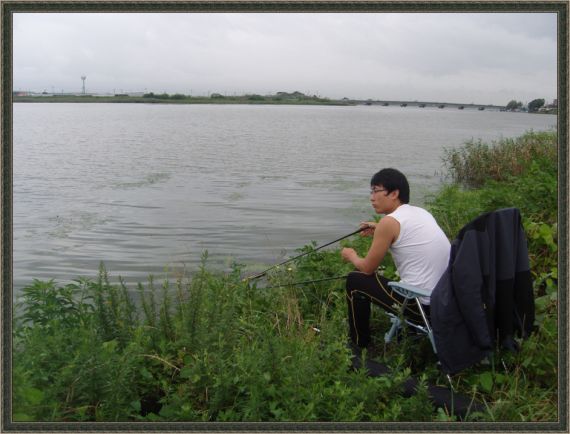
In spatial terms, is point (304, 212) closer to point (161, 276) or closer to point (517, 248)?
point (161, 276)

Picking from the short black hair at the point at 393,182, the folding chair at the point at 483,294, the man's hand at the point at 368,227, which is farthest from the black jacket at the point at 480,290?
the man's hand at the point at 368,227

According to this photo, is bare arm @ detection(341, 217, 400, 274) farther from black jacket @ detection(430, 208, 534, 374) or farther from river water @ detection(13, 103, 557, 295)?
river water @ detection(13, 103, 557, 295)

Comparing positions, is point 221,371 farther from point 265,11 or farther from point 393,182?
point 265,11

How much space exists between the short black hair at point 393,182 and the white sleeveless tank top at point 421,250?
0.20 m

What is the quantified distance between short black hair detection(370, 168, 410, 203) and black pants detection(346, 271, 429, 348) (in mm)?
641

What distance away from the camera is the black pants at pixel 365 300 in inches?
164

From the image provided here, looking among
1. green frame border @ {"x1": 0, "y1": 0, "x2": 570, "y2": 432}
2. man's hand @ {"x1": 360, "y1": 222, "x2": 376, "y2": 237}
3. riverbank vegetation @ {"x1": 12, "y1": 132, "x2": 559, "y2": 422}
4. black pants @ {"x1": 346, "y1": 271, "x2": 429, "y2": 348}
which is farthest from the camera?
man's hand @ {"x1": 360, "y1": 222, "x2": 376, "y2": 237}

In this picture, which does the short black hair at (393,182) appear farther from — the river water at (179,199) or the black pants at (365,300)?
the river water at (179,199)

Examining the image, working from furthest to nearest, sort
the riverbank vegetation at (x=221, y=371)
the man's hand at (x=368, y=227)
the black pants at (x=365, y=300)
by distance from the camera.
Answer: the man's hand at (x=368, y=227)
the black pants at (x=365, y=300)
the riverbank vegetation at (x=221, y=371)

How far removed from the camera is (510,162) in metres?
13.6

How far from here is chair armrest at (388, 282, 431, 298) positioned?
12.6 ft

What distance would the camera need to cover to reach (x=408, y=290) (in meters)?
3.87

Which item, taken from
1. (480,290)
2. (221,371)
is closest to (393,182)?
(480,290)

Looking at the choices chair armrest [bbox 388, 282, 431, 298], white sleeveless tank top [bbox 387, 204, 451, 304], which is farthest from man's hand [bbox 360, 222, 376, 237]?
chair armrest [bbox 388, 282, 431, 298]
